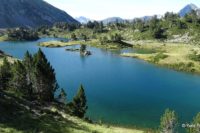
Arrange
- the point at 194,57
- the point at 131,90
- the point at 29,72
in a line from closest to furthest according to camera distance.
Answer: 1. the point at 29,72
2. the point at 131,90
3. the point at 194,57

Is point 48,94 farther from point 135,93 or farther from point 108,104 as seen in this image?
point 135,93

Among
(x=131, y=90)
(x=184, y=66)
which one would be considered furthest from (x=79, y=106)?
(x=184, y=66)

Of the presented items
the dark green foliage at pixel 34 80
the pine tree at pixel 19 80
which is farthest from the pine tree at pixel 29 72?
the pine tree at pixel 19 80

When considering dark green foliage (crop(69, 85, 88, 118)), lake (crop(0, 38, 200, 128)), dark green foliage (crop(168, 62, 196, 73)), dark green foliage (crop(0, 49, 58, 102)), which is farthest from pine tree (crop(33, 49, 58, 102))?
dark green foliage (crop(168, 62, 196, 73))

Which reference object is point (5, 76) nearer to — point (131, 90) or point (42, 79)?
point (42, 79)

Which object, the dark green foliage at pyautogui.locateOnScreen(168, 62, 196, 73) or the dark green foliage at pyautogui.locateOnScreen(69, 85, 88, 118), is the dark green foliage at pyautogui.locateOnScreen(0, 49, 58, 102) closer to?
the dark green foliage at pyautogui.locateOnScreen(69, 85, 88, 118)

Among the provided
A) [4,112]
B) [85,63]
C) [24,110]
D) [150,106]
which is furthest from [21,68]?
[85,63]

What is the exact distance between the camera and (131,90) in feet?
399

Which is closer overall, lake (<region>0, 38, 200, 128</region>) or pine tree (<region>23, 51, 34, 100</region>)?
pine tree (<region>23, 51, 34, 100</region>)

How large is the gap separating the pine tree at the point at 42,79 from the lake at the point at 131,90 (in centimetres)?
1418

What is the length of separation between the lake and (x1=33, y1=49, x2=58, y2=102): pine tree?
14.2 meters

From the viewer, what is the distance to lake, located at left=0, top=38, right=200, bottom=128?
3568 inches

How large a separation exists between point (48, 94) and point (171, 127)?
135 feet

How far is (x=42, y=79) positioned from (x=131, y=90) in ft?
152
